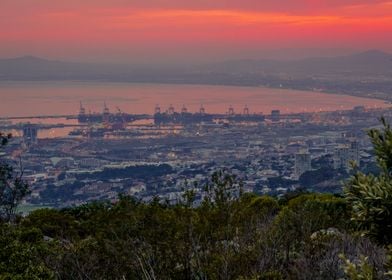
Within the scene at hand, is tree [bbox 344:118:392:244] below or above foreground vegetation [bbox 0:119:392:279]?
above

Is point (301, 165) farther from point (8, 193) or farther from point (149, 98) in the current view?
point (149, 98)

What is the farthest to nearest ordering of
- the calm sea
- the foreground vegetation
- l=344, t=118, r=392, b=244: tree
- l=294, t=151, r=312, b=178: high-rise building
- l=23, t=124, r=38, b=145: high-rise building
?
the calm sea, l=23, t=124, r=38, b=145: high-rise building, l=294, t=151, r=312, b=178: high-rise building, the foreground vegetation, l=344, t=118, r=392, b=244: tree

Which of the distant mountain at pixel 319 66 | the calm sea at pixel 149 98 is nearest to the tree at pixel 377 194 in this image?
the calm sea at pixel 149 98

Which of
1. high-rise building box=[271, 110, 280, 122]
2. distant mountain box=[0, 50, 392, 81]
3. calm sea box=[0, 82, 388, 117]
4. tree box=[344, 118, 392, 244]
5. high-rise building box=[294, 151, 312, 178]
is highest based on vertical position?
distant mountain box=[0, 50, 392, 81]

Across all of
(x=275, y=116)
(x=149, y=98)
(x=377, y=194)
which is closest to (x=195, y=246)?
(x=377, y=194)

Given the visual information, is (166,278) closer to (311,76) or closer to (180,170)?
(180,170)

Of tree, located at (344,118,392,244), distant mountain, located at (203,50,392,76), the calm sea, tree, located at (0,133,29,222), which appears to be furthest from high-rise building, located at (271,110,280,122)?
tree, located at (344,118,392,244)

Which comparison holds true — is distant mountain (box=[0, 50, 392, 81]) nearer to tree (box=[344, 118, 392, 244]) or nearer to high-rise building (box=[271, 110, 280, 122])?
high-rise building (box=[271, 110, 280, 122])
